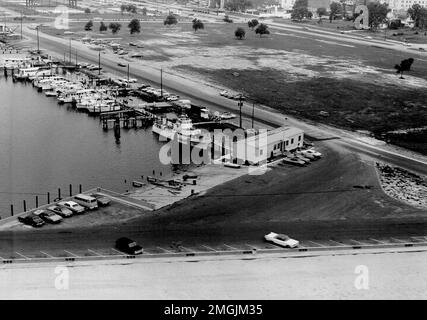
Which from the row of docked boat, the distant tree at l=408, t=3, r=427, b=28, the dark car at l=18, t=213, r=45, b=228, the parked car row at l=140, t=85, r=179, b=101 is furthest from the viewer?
the distant tree at l=408, t=3, r=427, b=28

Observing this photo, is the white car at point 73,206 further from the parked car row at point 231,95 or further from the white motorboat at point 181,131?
the parked car row at point 231,95

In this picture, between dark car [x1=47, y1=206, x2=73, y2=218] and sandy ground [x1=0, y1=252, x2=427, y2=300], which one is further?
dark car [x1=47, y1=206, x2=73, y2=218]

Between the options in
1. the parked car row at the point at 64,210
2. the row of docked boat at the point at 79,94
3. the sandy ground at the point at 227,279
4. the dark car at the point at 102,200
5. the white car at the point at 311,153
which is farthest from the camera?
the row of docked boat at the point at 79,94

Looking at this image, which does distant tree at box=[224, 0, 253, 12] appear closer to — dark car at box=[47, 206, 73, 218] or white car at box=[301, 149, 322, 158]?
white car at box=[301, 149, 322, 158]

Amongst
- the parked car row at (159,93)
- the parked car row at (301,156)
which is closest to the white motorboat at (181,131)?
the parked car row at (301,156)

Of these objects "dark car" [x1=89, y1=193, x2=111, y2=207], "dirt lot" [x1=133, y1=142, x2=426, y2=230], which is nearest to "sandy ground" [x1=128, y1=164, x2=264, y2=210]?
"dirt lot" [x1=133, y1=142, x2=426, y2=230]

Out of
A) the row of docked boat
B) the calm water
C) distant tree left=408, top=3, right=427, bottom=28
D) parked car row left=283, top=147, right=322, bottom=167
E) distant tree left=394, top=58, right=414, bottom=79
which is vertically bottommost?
the calm water
